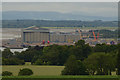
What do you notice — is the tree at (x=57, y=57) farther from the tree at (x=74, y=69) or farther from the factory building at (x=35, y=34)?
the factory building at (x=35, y=34)

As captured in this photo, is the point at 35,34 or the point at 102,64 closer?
the point at 102,64

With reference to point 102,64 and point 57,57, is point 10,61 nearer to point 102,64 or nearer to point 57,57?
point 57,57

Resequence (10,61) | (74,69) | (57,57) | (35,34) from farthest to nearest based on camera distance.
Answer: (35,34), (57,57), (10,61), (74,69)

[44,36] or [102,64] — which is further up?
[44,36]

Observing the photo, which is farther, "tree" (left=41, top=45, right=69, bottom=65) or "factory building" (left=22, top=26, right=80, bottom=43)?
"factory building" (left=22, top=26, right=80, bottom=43)

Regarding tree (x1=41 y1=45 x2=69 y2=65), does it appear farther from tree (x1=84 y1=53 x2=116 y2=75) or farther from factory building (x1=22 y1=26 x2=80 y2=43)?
factory building (x1=22 y1=26 x2=80 y2=43)

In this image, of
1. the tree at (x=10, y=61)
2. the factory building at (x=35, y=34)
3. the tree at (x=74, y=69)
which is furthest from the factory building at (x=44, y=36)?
the tree at (x=74, y=69)

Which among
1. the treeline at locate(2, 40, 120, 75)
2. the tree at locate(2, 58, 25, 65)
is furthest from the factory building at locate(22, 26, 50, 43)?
the tree at locate(2, 58, 25, 65)

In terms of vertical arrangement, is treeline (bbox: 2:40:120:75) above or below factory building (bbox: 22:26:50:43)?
below

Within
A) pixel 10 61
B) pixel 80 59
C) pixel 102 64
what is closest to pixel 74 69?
pixel 102 64
